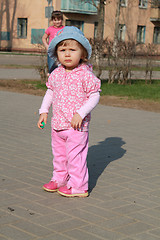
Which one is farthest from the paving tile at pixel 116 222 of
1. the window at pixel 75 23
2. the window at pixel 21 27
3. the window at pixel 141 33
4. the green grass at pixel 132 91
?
the window at pixel 141 33

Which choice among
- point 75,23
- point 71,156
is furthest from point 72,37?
point 75,23

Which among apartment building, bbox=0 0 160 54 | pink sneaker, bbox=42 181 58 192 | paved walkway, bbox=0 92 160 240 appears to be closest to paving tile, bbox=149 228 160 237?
paved walkway, bbox=0 92 160 240

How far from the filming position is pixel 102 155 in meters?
5.84

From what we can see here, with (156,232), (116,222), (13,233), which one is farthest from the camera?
(116,222)

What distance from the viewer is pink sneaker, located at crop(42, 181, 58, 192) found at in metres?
4.28

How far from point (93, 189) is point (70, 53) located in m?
1.34

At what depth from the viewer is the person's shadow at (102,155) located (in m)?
4.97

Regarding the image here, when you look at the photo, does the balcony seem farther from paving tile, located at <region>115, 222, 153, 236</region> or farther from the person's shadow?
paving tile, located at <region>115, 222, 153, 236</region>

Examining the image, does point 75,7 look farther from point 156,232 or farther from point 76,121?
point 156,232

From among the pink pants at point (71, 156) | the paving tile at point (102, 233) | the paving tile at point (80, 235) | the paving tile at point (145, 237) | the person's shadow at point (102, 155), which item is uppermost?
the pink pants at point (71, 156)

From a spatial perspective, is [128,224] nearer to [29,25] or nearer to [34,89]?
[34,89]

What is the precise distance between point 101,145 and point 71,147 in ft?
7.70

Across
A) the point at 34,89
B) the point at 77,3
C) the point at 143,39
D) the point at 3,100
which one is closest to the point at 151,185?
the point at 3,100

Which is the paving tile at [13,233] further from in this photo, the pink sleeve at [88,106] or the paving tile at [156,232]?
the pink sleeve at [88,106]
